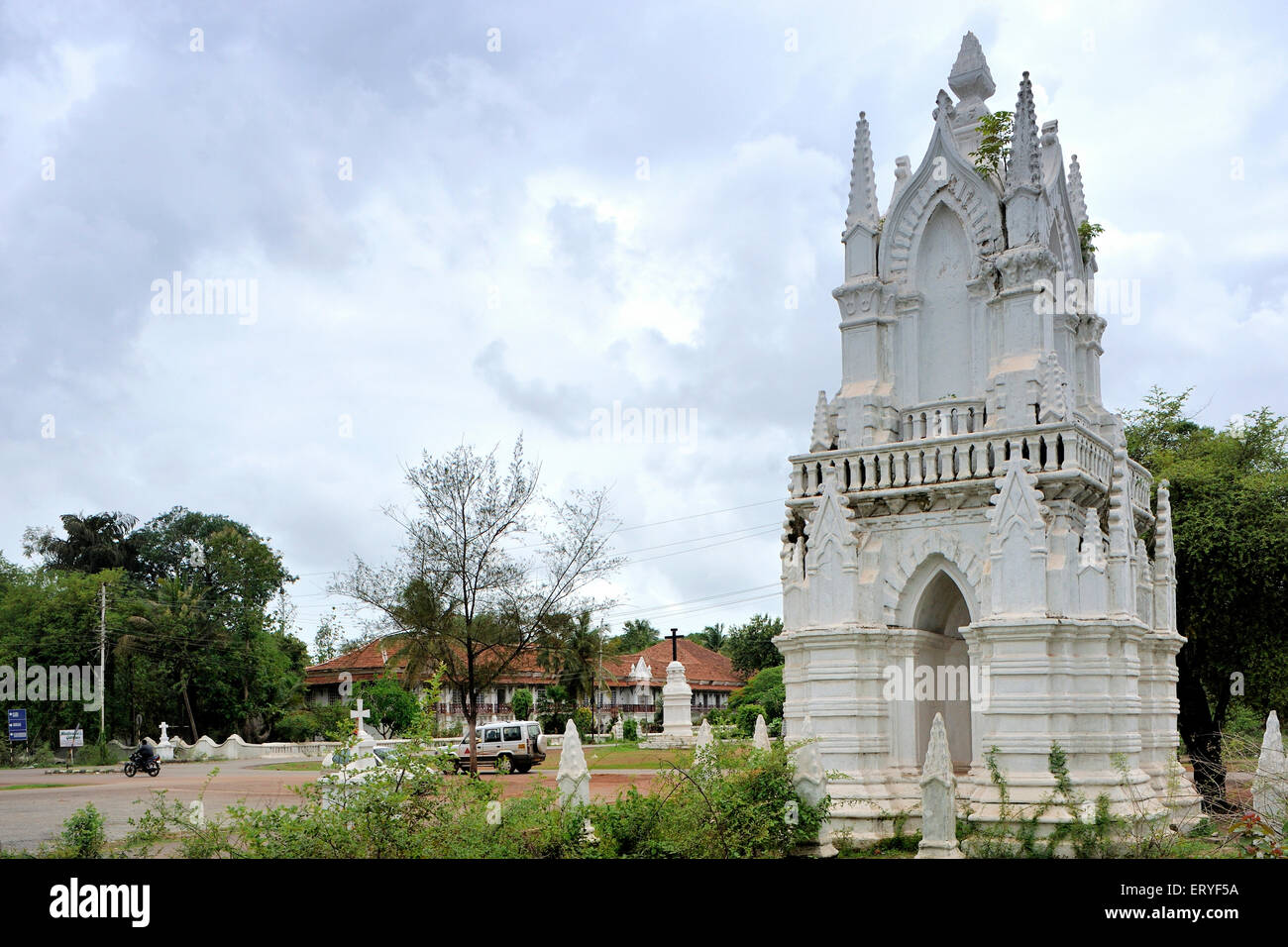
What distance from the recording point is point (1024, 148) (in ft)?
56.1

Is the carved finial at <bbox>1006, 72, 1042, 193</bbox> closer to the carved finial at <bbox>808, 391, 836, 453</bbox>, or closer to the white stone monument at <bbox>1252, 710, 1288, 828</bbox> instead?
the carved finial at <bbox>808, 391, 836, 453</bbox>

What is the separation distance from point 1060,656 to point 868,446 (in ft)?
13.0

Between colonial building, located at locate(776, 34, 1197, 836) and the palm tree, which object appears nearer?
colonial building, located at locate(776, 34, 1197, 836)

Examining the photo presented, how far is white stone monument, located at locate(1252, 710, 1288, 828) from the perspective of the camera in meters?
11.6

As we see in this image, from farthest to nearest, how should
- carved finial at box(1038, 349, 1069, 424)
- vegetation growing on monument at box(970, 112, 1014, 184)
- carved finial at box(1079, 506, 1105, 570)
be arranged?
vegetation growing on monument at box(970, 112, 1014, 184), carved finial at box(1038, 349, 1069, 424), carved finial at box(1079, 506, 1105, 570)

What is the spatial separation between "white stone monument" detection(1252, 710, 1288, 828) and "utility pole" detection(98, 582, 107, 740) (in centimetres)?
4784

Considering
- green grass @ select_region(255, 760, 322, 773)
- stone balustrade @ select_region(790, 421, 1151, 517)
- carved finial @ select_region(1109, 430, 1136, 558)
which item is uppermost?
stone balustrade @ select_region(790, 421, 1151, 517)

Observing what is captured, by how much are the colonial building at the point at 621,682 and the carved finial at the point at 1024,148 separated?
47624 mm

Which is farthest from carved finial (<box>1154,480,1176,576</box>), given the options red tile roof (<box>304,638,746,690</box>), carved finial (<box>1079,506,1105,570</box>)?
red tile roof (<box>304,638,746,690</box>)

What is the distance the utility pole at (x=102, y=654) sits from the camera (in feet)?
171
